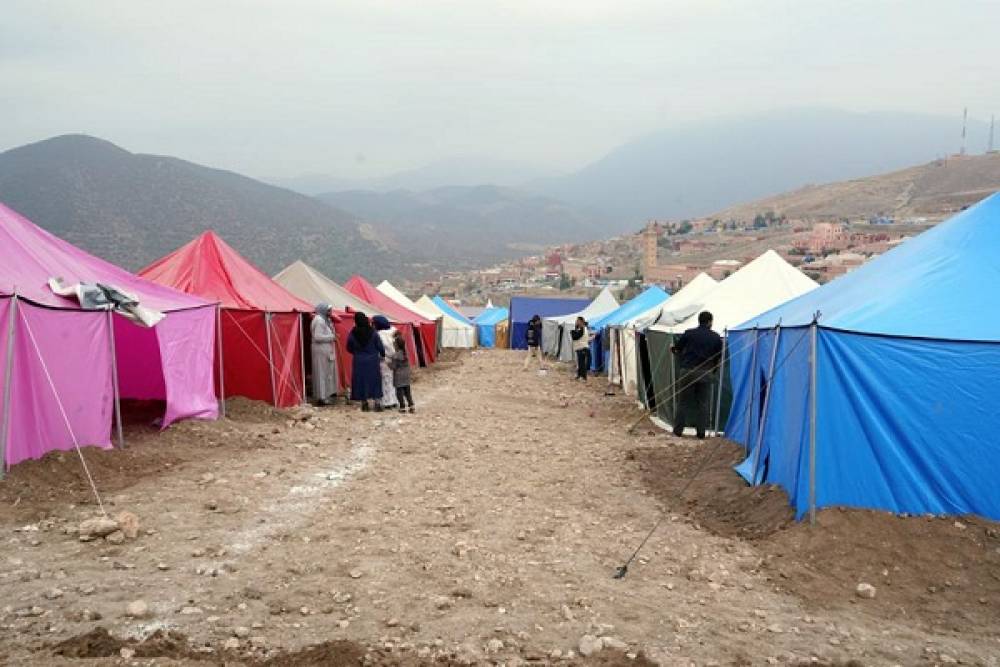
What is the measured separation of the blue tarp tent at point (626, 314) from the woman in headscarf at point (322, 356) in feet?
28.6

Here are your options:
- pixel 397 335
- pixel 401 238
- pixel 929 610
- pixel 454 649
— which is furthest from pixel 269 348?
pixel 401 238

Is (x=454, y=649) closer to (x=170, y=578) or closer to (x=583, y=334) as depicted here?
(x=170, y=578)

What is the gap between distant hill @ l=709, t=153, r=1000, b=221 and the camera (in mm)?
94000

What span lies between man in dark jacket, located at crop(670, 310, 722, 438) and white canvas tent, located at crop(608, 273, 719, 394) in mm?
2518

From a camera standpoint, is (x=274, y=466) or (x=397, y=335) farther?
(x=397, y=335)

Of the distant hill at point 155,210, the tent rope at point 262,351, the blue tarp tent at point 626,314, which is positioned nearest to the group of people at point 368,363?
Result: the tent rope at point 262,351

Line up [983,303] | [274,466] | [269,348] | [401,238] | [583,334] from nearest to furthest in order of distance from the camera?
[983,303] < [274,466] < [269,348] < [583,334] < [401,238]

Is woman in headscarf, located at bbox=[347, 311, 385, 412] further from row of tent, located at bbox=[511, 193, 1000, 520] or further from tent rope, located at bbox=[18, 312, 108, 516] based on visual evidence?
row of tent, located at bbox=[511, 193, 1000, 520]

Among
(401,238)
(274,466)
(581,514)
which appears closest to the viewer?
(581,514)

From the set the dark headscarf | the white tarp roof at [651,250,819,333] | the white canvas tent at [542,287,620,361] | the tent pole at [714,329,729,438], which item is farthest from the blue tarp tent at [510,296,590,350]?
the tent pole at [714,329,729,438]

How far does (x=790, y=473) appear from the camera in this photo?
690 centimetres

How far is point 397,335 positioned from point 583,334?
9.19m

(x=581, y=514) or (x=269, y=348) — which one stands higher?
(x=269, y=348)

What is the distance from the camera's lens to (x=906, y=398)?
6.18m
